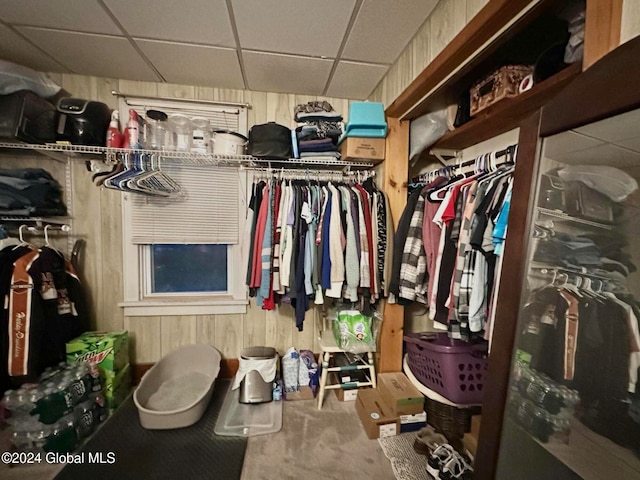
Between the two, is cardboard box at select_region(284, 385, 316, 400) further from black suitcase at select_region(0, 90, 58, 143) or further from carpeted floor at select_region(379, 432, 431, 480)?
black suitcase at select_region(0, 90, 58, 143)

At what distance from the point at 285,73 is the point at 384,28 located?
0.74 metres

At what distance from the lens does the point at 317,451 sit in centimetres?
152

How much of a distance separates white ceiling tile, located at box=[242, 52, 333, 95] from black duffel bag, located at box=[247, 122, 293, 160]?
0.36 metres

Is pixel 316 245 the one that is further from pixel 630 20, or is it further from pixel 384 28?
pixel 630 20

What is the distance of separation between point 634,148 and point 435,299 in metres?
0.99

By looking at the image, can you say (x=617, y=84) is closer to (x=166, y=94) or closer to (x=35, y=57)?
(x=166, y=94)

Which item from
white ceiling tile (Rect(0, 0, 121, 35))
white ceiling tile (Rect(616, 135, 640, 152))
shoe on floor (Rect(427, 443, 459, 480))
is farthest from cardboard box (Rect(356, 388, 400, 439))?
white ceiling tile (Rect(0, 0, 121, 35))

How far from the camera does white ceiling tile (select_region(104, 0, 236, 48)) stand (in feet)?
4.29

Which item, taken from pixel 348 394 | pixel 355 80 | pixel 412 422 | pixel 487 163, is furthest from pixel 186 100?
Result: pixel 412 422

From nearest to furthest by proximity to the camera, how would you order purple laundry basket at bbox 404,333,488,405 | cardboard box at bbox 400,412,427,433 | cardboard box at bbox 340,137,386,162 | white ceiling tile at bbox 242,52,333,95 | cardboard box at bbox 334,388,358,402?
purple laundry basket at bbox 404,333,488,405 < cardboard box at bbox 400,412,427,433 < white ceiling tile at bbox 242,52,333,95 < cardboard box at bbox 340,137,386,162 < cardboard box at bbox 334,388,358,402

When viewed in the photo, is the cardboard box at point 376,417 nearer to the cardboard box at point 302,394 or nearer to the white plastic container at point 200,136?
the cardboard box at point 302,394

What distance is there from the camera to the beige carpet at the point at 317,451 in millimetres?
1383

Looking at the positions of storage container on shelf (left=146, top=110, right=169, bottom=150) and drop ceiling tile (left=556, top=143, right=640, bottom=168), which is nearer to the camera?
drop ceiling tile (left=556, top=143, right=640, bottom=168)

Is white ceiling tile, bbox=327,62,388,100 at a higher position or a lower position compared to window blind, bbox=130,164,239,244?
higher
